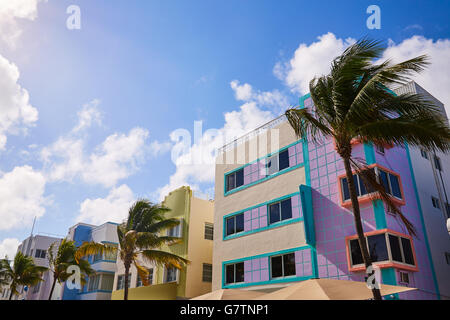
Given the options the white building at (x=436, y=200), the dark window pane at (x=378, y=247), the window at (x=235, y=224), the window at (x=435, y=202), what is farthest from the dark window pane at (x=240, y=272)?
the window at (x=435, y=202)

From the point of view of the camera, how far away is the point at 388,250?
16109mm

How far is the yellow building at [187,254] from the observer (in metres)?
27.4

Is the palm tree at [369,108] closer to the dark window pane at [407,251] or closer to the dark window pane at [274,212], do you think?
the dark window pane at [407,251]

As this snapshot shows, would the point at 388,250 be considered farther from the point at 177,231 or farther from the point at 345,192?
the point at 177,231

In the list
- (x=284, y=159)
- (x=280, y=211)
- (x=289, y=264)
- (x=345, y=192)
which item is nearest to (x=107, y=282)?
(x=280, y=211)

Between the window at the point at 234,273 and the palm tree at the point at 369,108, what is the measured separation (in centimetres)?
1273

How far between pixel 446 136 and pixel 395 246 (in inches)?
300

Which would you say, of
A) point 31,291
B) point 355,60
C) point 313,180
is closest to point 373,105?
point 355,60

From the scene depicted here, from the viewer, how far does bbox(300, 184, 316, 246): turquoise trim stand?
62.9 ft

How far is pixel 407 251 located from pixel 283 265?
6308mm

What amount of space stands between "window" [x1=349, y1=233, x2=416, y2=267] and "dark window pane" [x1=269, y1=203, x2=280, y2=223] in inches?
218

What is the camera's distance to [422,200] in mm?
19594
